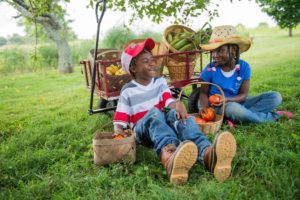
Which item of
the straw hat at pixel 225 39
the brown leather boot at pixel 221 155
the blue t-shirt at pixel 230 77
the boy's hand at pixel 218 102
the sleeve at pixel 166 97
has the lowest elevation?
the brown leather boot at pixel 221 155

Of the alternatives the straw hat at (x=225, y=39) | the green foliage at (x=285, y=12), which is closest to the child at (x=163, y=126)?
the straw hat at (x=225, y=39)

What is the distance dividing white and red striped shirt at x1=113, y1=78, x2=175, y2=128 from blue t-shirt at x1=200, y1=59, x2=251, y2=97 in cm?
94

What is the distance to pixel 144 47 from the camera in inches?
133

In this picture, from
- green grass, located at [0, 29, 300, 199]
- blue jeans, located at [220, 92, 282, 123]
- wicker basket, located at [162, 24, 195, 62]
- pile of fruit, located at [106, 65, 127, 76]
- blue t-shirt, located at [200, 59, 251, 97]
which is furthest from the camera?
wicker basket, located at [162, 24, 195, 62]

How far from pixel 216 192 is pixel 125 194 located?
74 centimetres

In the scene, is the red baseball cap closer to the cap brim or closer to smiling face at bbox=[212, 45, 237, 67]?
the cap brim

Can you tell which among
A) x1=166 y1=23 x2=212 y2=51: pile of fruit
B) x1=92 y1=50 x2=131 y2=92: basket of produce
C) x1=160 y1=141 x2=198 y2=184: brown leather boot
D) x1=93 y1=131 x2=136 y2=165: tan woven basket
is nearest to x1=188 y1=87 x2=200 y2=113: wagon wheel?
x1=166 y1=23 x2=212 y2=51: pile of fruit

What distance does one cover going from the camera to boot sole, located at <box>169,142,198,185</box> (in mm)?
2420

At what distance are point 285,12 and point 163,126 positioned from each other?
19.6 ft

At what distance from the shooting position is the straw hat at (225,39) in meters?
3.84

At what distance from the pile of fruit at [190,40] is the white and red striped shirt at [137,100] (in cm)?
135

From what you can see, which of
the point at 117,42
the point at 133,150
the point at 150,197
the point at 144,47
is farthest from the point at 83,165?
the point at 117,42

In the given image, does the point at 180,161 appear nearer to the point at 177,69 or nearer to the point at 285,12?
the point at 177,69

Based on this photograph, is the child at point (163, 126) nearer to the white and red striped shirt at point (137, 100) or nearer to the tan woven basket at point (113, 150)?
the white and red striped shirt at point (137, 100)
